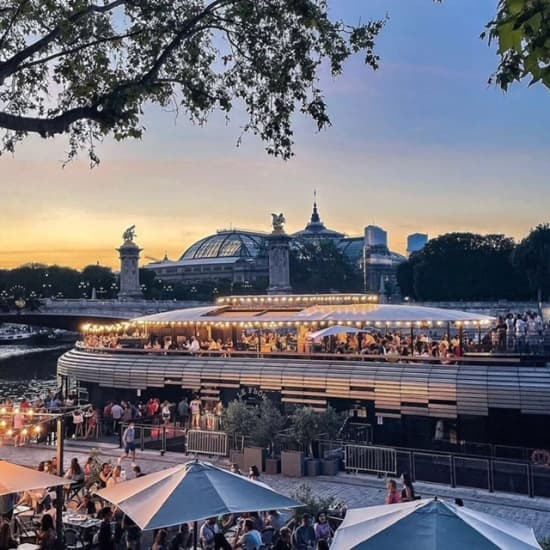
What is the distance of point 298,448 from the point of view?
940 inches

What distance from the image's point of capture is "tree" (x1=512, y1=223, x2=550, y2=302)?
86.8 meters

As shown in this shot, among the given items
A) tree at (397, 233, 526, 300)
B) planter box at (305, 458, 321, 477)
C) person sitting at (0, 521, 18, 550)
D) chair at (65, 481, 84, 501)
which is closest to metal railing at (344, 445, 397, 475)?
planter box at (305, 458, 321, 477)

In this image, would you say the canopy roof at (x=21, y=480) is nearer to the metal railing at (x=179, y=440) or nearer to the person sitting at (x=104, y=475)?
the person sitting at (x=104, y=475)

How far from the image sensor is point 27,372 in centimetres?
8112

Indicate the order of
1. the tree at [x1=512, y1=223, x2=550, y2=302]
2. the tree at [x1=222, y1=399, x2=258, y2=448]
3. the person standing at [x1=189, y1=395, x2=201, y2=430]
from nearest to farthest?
the tree at [x1=222, y1=399, x2=258, y2=448], the person standing at [x1=189, y1=395, x2=201, y2=430], the tree at [x1=512, y1=223, x2=550, y2=302]

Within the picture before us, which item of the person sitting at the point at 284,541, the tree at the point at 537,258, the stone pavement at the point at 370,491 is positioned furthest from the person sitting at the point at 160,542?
the tree at the point at 537,258

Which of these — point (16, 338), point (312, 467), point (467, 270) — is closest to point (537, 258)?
point (467, 270)

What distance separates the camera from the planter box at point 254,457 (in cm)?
2364

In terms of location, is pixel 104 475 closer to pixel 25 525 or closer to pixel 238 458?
pixel 25 525

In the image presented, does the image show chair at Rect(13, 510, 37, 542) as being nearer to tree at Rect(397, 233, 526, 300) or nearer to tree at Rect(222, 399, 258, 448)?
tree at Rect(222, 399, 258, 448)

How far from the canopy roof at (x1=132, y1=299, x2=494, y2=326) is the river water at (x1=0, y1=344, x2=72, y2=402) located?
26.1 metres

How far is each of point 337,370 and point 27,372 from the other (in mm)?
60512

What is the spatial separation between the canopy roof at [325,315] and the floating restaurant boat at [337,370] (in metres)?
0.06

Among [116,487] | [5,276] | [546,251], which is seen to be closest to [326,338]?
[116,487]
